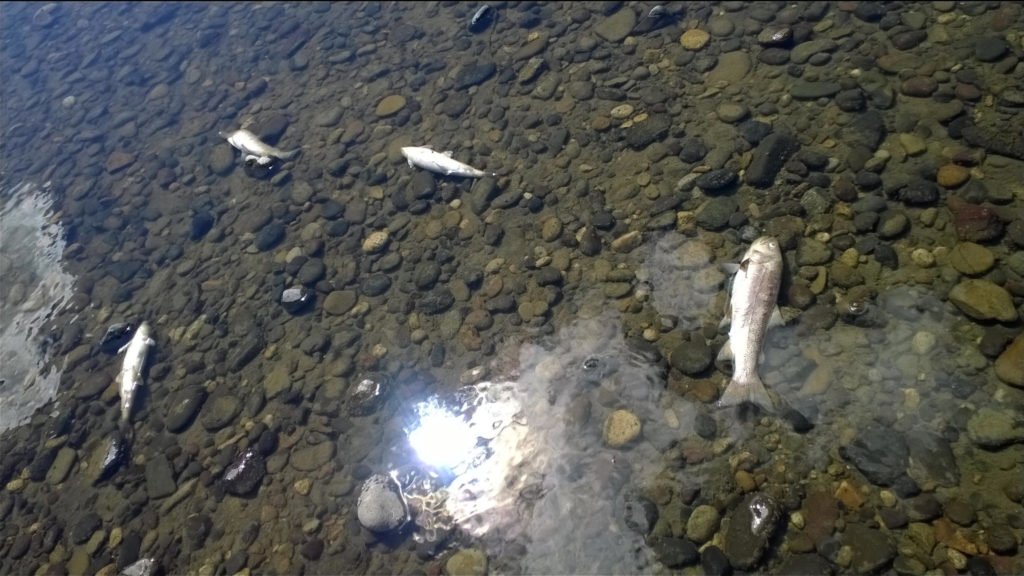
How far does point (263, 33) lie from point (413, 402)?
8.37 metres

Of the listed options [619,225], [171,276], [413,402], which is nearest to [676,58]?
[619,225]

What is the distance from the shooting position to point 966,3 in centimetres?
664

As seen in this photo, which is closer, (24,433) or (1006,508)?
(1006,508)

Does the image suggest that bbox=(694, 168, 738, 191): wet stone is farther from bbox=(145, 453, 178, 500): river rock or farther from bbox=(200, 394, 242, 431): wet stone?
bbox=(145, 453, 178, 500): river rock

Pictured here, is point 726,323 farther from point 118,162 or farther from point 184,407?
point 118,162

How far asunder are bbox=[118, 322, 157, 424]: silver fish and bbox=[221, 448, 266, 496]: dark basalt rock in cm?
163

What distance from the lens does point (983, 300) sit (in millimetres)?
4625

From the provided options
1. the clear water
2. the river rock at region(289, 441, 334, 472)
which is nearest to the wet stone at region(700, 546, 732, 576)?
the clear water

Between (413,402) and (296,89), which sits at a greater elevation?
(296,89)

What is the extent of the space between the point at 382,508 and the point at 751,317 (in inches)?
134

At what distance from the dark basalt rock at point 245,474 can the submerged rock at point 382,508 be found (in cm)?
112

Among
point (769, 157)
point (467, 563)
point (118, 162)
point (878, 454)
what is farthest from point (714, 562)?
point (118, 162)

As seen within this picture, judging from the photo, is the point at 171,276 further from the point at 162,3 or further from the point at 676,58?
the point at 162,3

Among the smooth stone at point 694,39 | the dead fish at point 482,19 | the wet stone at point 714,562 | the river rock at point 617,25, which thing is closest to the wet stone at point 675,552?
the wet stone at point 714,562
